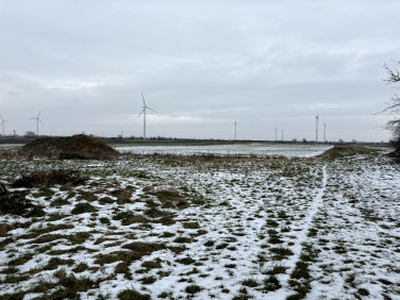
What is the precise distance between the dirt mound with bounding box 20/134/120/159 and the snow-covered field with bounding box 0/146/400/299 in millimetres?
22734

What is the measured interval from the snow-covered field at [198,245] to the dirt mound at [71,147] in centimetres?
2273

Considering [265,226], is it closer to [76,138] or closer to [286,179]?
[286,179]

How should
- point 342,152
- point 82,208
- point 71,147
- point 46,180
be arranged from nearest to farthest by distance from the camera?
1. point 82,208
2. point 46,180
3. point 71,147
4. point 342,152

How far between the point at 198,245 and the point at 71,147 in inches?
1370

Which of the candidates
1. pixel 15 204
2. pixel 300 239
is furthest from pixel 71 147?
pixel 300 239

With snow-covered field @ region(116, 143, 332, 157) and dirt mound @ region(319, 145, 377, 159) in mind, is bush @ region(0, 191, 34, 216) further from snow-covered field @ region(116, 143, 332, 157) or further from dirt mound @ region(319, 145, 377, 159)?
dirt mound @ region(319, 145, 377, 159)

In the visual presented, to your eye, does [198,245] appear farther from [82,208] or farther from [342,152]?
[342,152]

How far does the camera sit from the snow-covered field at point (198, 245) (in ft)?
17.9

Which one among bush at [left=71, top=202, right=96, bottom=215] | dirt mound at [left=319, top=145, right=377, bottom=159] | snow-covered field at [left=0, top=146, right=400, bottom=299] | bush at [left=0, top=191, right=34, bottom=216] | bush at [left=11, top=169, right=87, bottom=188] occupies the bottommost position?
snow-covered field at [left=0, top=146, right=400, bottom=299]

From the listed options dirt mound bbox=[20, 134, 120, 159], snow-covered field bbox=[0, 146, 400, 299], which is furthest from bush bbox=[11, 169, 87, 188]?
dirt mound bbox=[20, 134, 120, 159]

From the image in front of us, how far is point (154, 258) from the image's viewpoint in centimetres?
687

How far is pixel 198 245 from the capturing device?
7.85 m

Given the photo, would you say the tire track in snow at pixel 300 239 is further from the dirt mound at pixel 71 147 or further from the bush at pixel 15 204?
the dirt mound at pixel 71 147

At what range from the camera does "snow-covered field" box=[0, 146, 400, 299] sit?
214 inches
